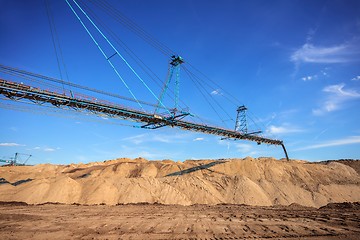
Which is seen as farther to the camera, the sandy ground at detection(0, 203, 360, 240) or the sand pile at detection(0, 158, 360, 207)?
the sand pile at detection(0, 158, 360, 207)

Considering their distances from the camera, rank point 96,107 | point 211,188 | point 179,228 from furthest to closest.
Answer: 1. point 211,188
2. point 96,107
3. point 179,228

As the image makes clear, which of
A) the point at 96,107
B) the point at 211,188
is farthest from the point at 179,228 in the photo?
the point at 211,188

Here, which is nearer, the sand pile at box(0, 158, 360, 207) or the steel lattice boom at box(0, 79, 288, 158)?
the steel lattice boom at box(0, 79, 288, 158)

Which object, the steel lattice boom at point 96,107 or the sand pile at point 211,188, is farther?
the sand pile at point 211,188

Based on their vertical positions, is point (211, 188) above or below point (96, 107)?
below

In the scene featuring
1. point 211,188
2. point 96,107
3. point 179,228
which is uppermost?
point 96,107

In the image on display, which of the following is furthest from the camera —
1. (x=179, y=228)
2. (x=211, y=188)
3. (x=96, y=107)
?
(x=211, y=188)

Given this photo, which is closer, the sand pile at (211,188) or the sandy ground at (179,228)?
the sandy ground at (179,228)

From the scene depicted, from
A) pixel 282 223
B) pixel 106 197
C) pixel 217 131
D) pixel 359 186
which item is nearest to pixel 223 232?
pixel 282 223

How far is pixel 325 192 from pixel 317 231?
22552mm

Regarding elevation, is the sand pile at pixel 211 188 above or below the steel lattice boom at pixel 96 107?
below

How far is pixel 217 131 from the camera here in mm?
30406

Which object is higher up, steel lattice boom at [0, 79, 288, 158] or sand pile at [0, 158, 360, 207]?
steel lattice boom at [0, 79, 288, 158]

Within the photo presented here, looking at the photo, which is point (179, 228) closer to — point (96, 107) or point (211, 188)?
point (96, 107)
